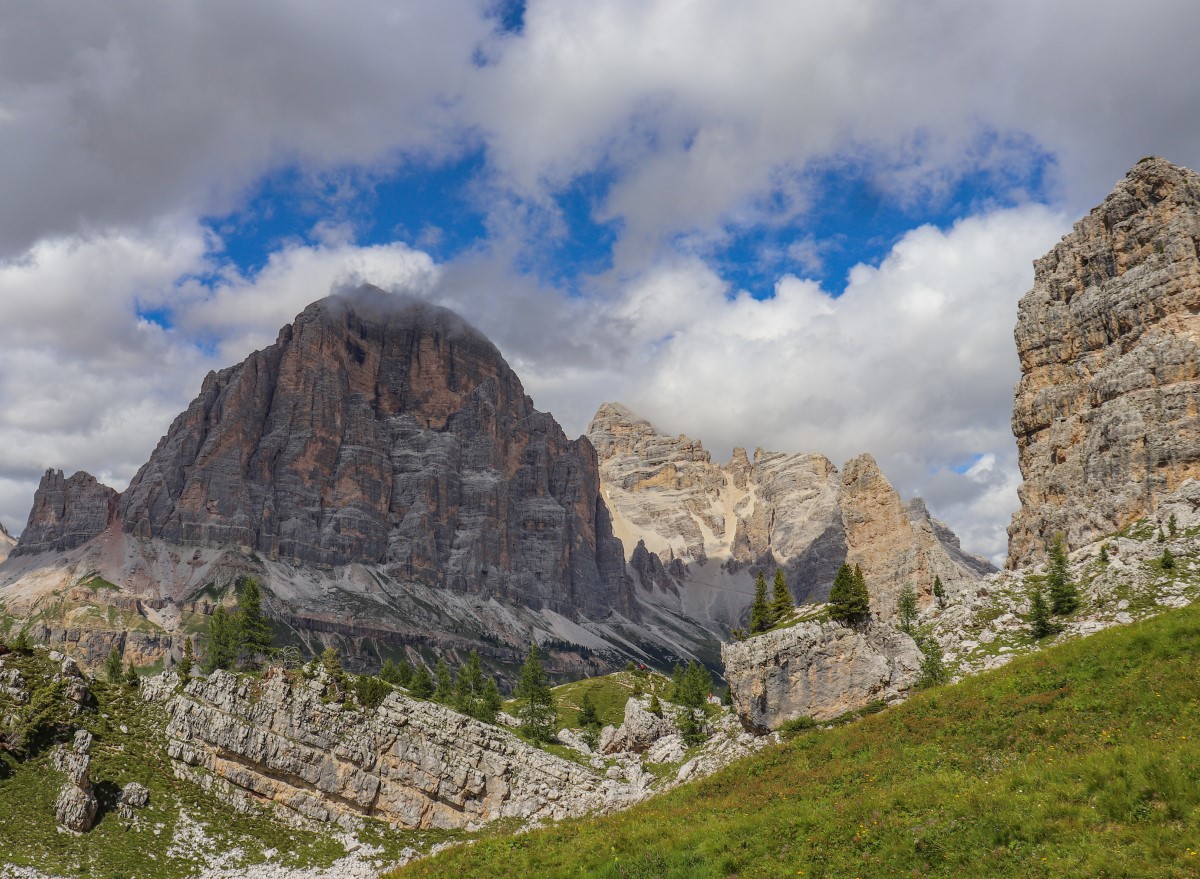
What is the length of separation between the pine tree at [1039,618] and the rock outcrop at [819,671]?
8749mm

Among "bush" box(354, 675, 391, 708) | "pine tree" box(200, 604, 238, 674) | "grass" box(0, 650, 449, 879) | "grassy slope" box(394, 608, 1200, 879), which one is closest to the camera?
"grassy slope" box(394, 608, 1200, 879)

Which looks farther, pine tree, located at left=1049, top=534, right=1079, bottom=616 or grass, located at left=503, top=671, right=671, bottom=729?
grass, located at left=503, top=671, right=671, bottom=729

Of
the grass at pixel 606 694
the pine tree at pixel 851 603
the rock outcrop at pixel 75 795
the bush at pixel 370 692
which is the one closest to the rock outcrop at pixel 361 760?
the bush at pixel 370 692

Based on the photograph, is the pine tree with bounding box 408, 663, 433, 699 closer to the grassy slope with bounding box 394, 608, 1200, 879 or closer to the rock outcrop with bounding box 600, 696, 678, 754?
the rock outcrop with bounding box 600, 696, 678, 754

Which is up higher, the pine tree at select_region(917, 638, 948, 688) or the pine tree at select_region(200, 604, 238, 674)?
the pine tree at select_region(200, 604, 238, 674)

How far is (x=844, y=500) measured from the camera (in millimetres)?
146750

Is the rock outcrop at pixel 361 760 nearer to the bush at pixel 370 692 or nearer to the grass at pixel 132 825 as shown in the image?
the bush at pixel 370 692

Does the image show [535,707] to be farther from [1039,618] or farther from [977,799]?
[977,799]

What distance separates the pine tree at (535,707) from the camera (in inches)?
3588

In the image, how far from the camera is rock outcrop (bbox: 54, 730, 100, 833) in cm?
5238

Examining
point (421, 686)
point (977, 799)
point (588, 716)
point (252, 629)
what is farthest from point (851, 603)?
point (252, 629)

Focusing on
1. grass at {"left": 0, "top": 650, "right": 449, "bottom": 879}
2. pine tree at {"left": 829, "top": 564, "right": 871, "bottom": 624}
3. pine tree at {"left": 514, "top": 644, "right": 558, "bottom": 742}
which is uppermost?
pine tree at {"left": 829, "top": 564, "right": 871, "bottom": 624}

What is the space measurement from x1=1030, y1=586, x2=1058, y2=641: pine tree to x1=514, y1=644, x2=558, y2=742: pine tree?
5382 cm

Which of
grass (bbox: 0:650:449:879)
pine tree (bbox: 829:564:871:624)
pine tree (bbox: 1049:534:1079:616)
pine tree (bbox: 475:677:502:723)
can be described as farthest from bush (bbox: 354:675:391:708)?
pine tree (bbox: 1049:534:1079:616)
